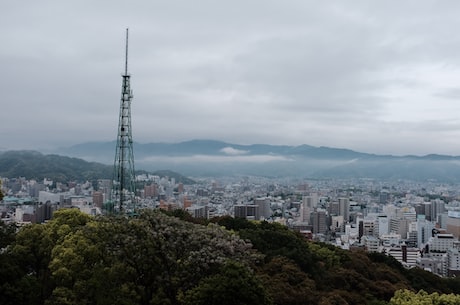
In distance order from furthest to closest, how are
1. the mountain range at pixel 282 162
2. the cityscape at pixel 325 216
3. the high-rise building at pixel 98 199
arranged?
the mountain range at pixel 282 162 < the high-rise building at pixel 98 199 < the cityscape at pixel 325 216

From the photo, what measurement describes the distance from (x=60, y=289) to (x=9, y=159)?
6839cm

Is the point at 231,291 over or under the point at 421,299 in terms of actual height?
over

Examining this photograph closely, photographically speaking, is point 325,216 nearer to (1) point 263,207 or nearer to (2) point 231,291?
(1) point 263,207

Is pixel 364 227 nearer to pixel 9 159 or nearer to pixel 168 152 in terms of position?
pixel 9 159

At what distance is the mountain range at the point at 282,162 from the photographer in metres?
146

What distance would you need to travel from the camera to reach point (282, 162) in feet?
577

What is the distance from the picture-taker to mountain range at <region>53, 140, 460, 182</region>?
145750 millimetres

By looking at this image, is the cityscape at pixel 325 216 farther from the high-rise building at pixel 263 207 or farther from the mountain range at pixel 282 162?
the mountain range at pixel 282 162

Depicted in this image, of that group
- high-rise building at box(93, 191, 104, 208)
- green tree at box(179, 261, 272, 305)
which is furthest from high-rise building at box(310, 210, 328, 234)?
green tree at box(179, 261, 272, 305)

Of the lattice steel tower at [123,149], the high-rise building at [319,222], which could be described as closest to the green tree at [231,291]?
the lattice steel tower at [123,149]

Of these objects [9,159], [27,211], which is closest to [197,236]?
[27,211]

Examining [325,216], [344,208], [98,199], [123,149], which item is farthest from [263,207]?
[123,149]

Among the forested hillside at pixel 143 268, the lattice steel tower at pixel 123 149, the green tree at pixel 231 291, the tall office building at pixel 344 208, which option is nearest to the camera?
the green tree at pixel 231 291

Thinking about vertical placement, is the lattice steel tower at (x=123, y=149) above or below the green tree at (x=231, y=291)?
above
